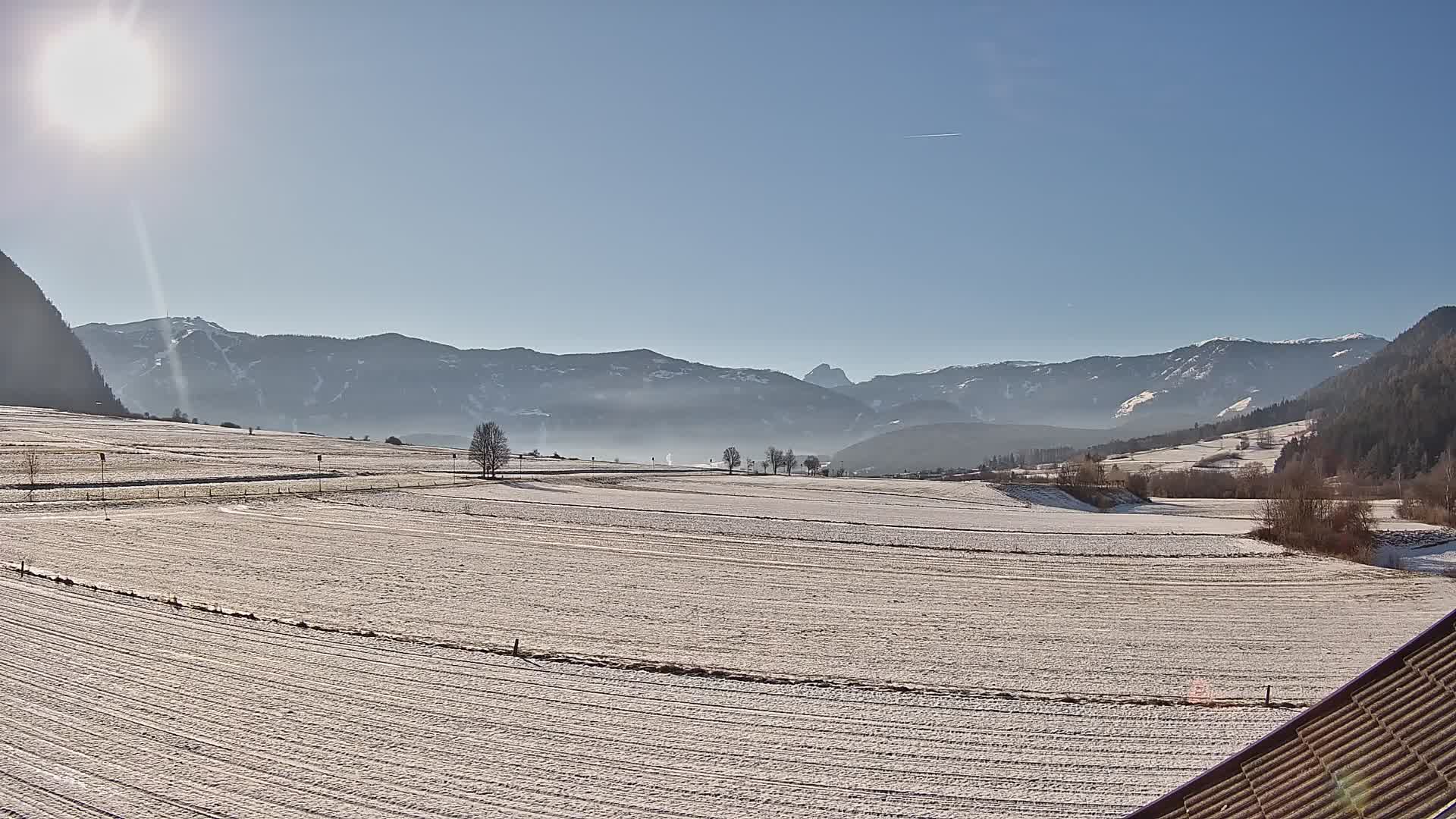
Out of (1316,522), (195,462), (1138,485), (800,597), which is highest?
(195,462)

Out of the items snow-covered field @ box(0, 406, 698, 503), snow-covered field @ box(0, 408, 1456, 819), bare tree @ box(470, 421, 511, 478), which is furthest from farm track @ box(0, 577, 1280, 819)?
bare tree @ box(470, 421, 511, 478)

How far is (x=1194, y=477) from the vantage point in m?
151

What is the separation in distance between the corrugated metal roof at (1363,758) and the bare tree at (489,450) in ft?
312

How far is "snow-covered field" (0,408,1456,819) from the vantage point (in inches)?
557

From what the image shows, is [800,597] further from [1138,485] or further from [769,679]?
[1138,485]

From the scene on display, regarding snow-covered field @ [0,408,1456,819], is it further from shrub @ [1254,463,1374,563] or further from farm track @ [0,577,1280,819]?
shrub @ [1254,463,1374,563]

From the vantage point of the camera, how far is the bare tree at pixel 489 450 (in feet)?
324

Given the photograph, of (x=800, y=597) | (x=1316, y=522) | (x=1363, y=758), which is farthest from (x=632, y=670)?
(x=1316, y=522)

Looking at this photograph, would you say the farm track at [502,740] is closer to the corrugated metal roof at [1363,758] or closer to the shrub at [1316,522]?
the corrugated metal roof at [1363,758]

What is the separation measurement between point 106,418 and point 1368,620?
180 metres

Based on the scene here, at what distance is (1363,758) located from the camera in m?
6.60

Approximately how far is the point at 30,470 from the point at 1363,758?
83683 mm

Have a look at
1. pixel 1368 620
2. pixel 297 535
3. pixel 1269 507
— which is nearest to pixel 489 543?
pixel 297 535

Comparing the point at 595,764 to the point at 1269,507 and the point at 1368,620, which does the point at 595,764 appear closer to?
the point at 1368,620
